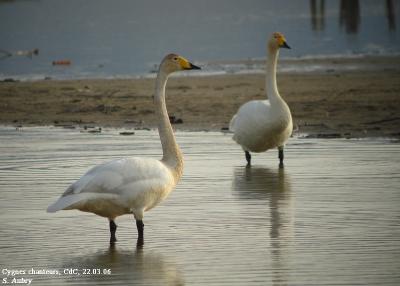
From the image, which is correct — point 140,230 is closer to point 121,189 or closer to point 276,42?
point 121,189

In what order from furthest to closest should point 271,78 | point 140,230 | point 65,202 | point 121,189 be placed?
point 271,78
point 140,230
point 121,189
point 65,202

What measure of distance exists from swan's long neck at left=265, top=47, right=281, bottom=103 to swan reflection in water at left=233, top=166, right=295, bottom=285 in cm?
117

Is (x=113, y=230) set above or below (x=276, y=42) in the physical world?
below

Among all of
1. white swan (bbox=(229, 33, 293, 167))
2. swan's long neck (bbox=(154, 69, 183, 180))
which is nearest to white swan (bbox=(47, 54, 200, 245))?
swan's long neck (bbox=(154, 69, 183, 180))

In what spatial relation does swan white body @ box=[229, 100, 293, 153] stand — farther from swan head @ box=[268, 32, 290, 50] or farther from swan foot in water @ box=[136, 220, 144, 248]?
swan foot in water @ box=[136, 220, 144, 248]

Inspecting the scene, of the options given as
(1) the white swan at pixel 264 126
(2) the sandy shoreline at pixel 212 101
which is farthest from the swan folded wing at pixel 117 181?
(2) the sandy shoreline at pixel 212 101

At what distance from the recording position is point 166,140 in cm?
1020

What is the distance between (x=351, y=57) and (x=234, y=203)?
21.9 meters

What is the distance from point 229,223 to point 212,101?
11189mm

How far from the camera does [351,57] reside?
3266 centimetres

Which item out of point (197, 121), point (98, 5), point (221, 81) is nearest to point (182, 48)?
point (221, 81)

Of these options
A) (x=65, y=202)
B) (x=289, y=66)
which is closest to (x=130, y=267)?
(x=65, y=202)

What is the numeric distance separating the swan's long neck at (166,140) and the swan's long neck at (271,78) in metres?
4.57

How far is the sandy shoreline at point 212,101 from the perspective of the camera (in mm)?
18594
